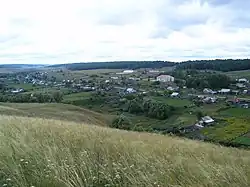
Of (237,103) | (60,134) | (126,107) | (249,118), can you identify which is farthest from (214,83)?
(60,134)

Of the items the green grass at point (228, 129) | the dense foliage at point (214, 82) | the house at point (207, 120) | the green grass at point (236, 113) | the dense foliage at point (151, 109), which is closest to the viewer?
the green grass at point (228, 129)

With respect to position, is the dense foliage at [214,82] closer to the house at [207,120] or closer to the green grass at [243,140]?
the house at [207,120]

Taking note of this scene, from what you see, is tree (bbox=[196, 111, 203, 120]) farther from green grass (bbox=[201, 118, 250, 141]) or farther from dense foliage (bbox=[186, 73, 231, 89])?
dense foliage (bbox=[186, 73, 231, 89])

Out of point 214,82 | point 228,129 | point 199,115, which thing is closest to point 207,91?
point 214,82

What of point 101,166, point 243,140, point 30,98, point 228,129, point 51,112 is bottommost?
point 228,129

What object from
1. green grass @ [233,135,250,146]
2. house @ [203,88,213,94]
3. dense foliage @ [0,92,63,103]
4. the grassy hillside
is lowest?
house @ [203,88,213,94]

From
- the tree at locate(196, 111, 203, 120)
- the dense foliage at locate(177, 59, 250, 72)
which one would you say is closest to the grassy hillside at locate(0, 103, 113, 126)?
the tree at locate(196, 111, 203, 120)

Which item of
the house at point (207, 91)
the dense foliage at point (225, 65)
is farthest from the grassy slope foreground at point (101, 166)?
the dense foliage at point (225, 65)

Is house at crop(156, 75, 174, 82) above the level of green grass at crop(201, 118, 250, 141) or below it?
above

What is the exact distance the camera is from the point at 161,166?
499 cm

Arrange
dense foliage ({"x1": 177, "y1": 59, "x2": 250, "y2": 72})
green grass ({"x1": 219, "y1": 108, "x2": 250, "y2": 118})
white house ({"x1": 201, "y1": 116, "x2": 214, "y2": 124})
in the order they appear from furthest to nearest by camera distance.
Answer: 1. dense foliage ({"x1": 177, "y1": 59, "x2": 250, "y2": 72})
2. green grass ({"x1": 219, "y1": 108, "x2": 250, "y2": 118})
3. white house ({"x1": 201, "y1": 116, "x2": 214, "y2": 124})

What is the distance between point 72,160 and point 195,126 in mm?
60629

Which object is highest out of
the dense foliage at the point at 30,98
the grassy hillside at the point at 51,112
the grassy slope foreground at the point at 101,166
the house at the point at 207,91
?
the grassy slope foreground at the point at 101,166

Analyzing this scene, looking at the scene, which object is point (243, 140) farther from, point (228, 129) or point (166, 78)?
point (166, 78)
